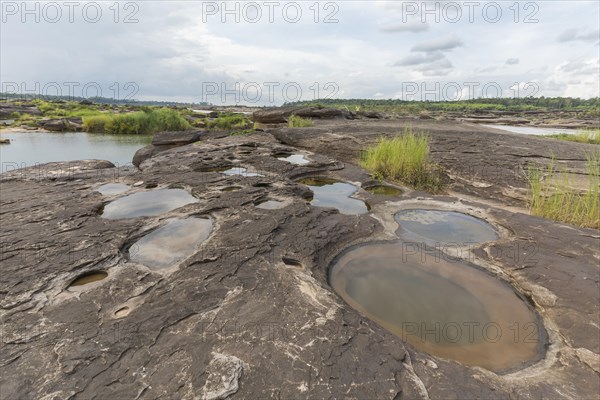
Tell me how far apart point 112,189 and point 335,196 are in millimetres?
4406

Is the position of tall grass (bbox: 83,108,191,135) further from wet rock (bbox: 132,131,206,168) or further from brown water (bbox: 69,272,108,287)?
brown water (bbox: 69,272,108,287)

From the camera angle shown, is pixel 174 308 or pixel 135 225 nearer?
pixel 174 308

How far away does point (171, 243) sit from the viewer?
3.92 m

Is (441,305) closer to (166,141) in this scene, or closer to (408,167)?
(408,167)

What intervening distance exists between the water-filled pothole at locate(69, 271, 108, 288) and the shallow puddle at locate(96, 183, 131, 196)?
9.61 feet

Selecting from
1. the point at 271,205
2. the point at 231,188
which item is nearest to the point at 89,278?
the point at 271,205

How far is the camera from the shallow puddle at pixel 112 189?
585cm

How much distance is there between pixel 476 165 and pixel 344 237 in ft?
19.3

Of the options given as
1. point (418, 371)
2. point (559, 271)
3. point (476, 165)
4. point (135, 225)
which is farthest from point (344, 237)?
point (476, 165)

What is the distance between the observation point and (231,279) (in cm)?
314

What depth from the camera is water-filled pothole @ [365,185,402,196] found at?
654 centimetres

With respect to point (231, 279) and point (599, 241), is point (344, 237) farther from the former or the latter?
point (599, 241)

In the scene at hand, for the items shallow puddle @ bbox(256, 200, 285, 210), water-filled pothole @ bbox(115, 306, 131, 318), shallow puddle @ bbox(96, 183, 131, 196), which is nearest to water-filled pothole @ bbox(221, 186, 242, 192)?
shallow puddle @ bbox(256, 200, 285, 210)

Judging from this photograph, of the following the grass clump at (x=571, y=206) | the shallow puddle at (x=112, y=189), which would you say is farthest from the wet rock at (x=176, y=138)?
the grass clump at (x=571, y=206)
